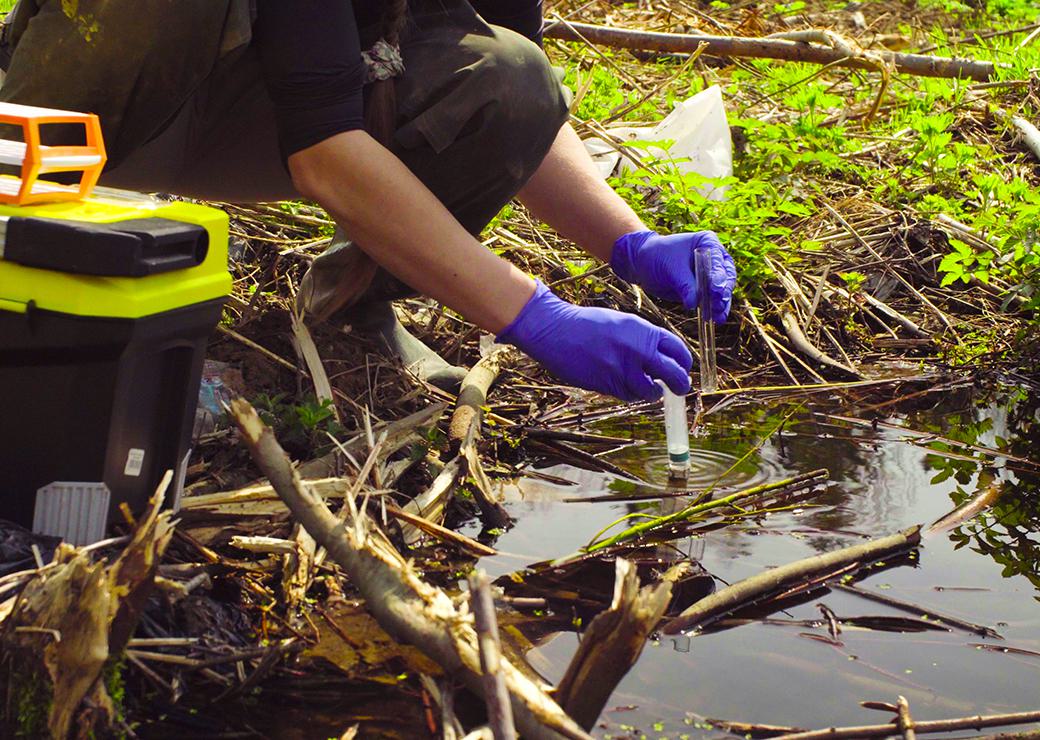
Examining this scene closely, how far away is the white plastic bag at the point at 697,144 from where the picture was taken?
3477 mm

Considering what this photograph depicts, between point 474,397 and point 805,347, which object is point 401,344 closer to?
point 474,397

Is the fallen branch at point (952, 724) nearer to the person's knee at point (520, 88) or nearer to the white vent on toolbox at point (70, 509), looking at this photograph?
the white vent on toolbox at point (70, 509)

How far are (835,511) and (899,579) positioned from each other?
0.93 feet

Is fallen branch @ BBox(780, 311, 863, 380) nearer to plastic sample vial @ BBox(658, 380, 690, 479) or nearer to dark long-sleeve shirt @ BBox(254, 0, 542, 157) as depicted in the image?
plastic sample vial @ BBox(658, 380, 690, 479)

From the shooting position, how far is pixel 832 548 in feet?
6.44

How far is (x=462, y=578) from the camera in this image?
71.9 inches

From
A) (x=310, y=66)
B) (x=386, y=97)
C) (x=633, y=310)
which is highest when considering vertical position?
(x=310, y=66)

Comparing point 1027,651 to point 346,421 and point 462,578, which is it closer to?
point 462,578

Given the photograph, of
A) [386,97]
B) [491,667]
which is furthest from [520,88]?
[491,667]

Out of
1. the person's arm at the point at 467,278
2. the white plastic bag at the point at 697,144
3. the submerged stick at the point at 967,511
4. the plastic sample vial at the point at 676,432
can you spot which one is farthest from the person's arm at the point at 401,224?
the white plastic bag at the point at 697,144

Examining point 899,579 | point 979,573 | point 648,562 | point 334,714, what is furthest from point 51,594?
point 979,573

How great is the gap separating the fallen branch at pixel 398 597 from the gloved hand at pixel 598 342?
76 cm

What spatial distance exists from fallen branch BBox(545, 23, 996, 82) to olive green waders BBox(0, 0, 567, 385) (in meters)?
2.26

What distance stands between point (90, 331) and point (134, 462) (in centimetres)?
23
